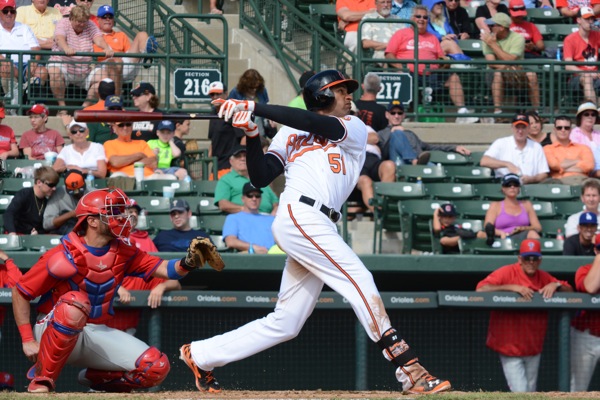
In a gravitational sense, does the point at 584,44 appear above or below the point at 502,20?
below

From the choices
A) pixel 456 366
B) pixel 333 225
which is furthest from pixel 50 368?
pixel 456 366

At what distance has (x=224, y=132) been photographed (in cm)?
1123

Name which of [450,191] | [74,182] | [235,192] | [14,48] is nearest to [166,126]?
[235,192]

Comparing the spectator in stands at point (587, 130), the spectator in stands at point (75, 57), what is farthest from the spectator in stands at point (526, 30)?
the spectator in stands at point (75, 57)

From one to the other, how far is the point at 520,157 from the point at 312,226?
5.92m

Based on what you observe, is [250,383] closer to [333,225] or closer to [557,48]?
[333,225]

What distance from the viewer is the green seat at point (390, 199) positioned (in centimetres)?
1048

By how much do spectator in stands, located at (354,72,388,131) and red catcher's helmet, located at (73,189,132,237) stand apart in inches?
199

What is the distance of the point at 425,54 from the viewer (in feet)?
42.4

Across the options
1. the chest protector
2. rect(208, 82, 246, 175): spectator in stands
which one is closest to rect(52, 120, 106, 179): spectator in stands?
rect(208, 82, 246, 175): spectator in stands

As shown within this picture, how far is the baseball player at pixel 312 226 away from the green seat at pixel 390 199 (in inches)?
174

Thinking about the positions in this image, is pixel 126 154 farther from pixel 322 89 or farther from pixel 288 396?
pixel 288 396

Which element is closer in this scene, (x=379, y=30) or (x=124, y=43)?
(x=124, y=43)

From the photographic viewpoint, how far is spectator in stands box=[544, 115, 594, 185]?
11.5 meters
